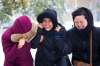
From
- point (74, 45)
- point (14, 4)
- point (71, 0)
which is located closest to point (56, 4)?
point (71, 0)

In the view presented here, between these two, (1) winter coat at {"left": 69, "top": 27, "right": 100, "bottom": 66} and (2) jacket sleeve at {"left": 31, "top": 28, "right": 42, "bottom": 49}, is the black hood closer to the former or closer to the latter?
(1) winter coat at {"left": 69, "top": 27, "right": 100, "bottom": 66}

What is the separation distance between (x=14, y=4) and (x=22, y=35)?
26.3 inches

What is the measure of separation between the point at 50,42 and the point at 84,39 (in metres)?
0.25

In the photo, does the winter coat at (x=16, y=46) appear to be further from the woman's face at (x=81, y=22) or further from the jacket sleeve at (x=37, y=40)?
the woman's face at (x=81, y=22)

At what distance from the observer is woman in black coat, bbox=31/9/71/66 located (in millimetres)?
1581

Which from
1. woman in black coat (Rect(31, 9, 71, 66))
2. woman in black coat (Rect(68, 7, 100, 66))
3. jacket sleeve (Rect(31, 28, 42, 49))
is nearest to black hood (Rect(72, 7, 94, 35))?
woman in black coat (Rect(68, 7, 100, 66))

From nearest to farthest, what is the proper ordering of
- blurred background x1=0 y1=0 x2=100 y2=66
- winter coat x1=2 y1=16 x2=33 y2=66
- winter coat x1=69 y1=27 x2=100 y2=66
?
winter coat x1=2 y1=16 x2=33 y2=66, winter coat x1=69 y1=27 x2=100 y2=66, blurred background x1=0 y1=0 x2=100 y2=66

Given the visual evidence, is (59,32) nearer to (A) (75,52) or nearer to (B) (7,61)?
(A) (75,52)

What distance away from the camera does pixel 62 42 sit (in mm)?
1594

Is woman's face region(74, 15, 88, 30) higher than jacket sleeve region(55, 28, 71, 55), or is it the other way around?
woman's face region(74, 15, 88, 30)

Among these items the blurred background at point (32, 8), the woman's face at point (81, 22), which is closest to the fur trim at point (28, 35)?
the woman's face at point (81, 22)

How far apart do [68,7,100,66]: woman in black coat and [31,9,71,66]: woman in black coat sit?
0.12 meters

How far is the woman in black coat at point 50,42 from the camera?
158cm

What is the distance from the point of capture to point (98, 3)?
233 cm
